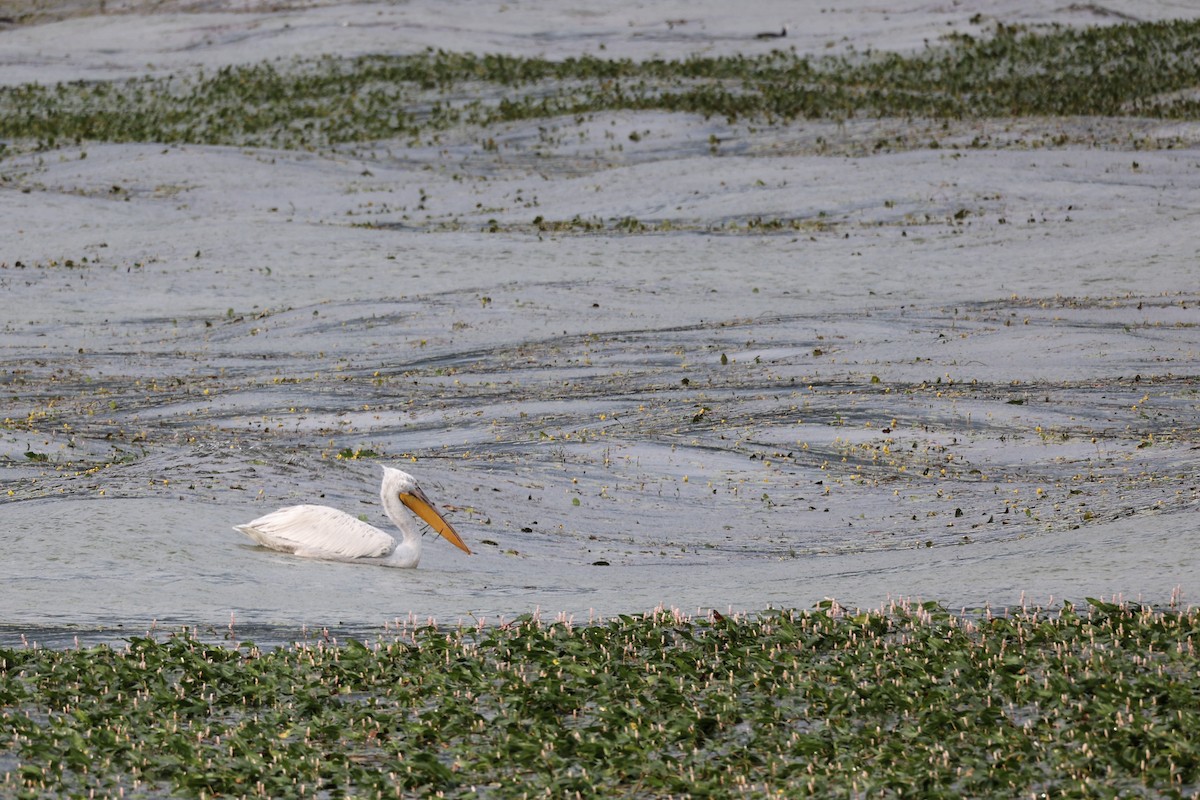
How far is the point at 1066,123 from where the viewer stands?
48.4m

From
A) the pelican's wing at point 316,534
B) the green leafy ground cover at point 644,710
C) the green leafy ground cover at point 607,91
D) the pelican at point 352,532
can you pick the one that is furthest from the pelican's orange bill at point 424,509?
the green leafy ground cover at point 607,91

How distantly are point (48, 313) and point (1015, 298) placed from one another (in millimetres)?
18376

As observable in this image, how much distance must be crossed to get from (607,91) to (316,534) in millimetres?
41758

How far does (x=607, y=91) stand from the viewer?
55594 millimetres

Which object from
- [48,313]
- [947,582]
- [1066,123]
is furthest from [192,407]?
[1066,123]

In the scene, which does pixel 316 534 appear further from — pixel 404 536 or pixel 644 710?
pixel 644 710

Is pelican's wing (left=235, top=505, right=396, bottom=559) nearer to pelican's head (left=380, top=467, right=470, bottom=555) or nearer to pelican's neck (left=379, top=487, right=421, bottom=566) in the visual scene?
pelican's neck (left=379, top=487, right=421, bottom=566)

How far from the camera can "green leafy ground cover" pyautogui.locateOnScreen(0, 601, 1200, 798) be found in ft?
30.1

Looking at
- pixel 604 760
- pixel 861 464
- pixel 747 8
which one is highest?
pixel 747 8

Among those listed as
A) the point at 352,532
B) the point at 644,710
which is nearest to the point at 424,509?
the point at 352,532

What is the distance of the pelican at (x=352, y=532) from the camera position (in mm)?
15492

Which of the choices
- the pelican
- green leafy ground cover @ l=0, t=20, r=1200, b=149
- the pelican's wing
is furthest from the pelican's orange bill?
green leafy ground cover @ l=0, t=20, r=1200, b=149

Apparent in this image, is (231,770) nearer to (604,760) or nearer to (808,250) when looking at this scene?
(604,760)

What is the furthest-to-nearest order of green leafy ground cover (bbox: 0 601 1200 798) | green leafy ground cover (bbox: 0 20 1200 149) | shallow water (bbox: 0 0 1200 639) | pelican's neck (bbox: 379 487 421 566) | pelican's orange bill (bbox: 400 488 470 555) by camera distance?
1. green leafy ground cover (bbox: 0 20 1200 149)
2. pelican's neck (bbox: 379 487 421 566)
3. pelican's orange bill (bbox: 400 488 470 555)
4. shallow water (bbox: 0 0 1200 639)
5. green leafy ground cover (bbox: 0 601 1200 798)
